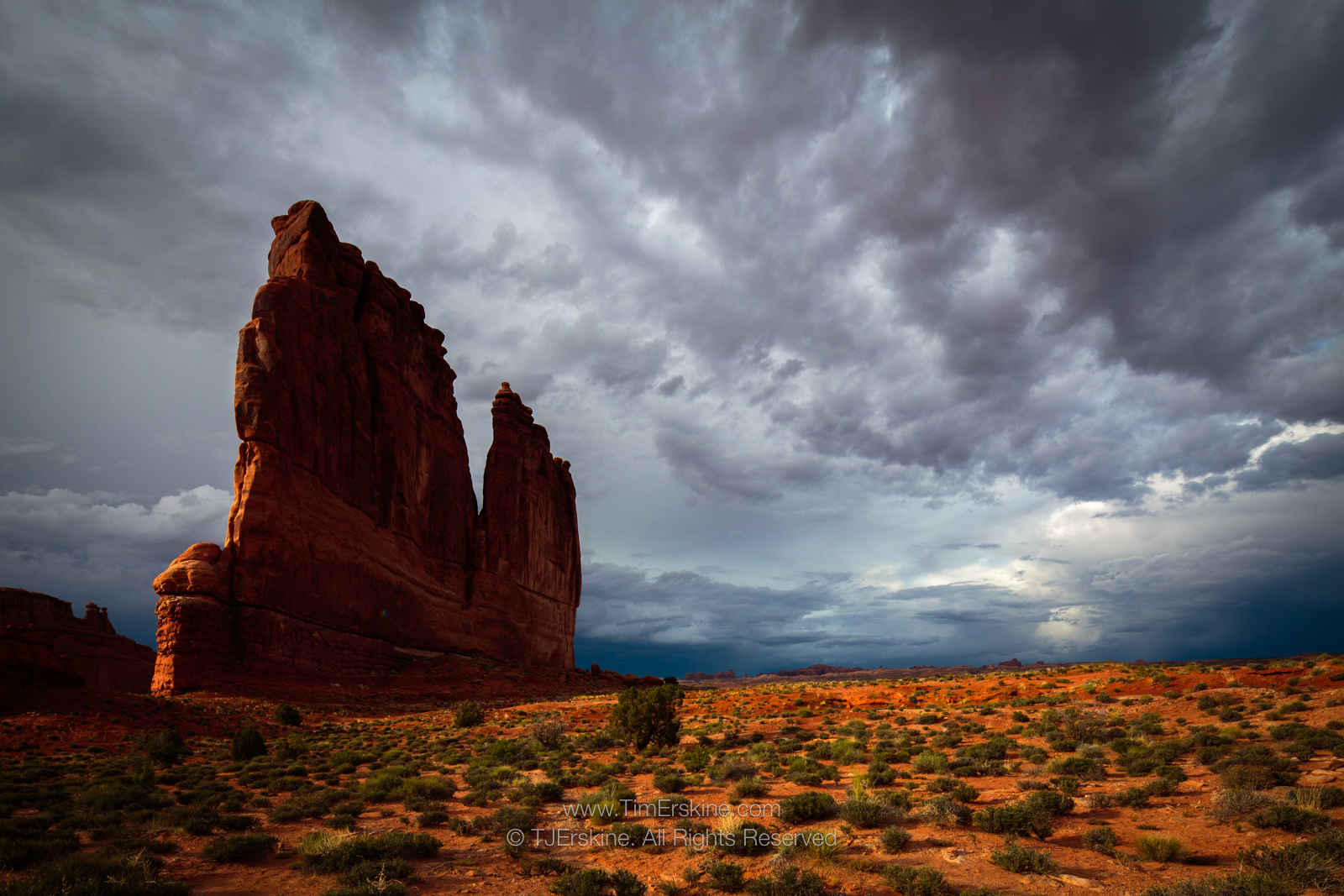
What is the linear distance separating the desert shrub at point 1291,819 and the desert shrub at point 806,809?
640 centimetres

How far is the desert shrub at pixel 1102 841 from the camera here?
8.74m

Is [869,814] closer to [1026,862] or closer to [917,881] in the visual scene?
[1026,862]

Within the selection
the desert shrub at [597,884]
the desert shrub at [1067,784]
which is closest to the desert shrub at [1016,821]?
the desert shrub at [1067,784]

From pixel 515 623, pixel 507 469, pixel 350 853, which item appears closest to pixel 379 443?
pixel 507 469

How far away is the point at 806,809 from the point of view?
10867mm

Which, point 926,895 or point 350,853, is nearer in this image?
point 926,895

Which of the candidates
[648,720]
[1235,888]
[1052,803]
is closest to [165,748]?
[648,720]

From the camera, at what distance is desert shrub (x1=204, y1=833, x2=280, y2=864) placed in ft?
30.5

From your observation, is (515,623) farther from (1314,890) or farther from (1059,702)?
(1314,890)

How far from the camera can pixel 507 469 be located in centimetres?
6588

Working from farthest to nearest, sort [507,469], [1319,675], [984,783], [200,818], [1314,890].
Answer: [507,469]
[1319,675]
[984,783]
[200,818]
[1314,890]

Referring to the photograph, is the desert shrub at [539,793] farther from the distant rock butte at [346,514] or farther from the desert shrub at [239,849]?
the distant rock butte at [346,514]

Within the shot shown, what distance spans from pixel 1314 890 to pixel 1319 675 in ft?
72.6

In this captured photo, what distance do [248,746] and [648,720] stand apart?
12.7 m
